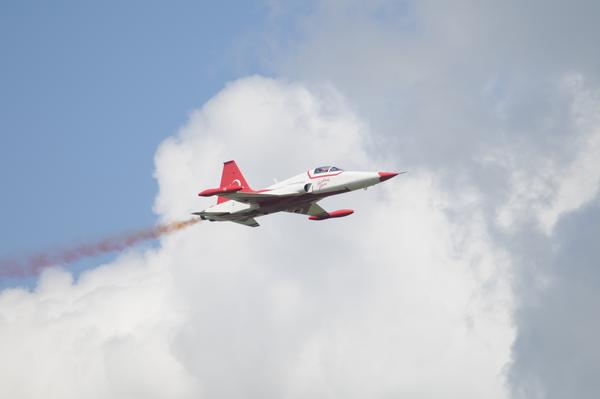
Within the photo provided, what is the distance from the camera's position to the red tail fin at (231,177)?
313 feet

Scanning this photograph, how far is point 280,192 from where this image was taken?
91.2 meters

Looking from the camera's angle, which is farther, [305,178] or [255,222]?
[255,222]

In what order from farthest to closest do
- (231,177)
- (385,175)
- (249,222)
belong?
(249,222), (231,177), (385,175)

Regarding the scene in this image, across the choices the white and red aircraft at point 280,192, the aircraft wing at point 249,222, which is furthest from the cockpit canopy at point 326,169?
the aircraft wing at point 249,222

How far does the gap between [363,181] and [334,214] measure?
8.61 m

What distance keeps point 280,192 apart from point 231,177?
641cm

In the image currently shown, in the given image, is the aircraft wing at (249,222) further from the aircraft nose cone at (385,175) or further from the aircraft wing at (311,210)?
the aircraft nose cone at (385,175)

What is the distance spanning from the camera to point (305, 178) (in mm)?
91125

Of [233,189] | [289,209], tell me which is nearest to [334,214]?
[289,209]

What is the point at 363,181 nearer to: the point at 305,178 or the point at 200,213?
the point at 305,178

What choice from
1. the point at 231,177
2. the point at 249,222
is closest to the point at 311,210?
the point at 249,222

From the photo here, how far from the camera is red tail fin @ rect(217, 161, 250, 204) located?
95.4 metres

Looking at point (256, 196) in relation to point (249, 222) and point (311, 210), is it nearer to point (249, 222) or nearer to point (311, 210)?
point (249, 222)

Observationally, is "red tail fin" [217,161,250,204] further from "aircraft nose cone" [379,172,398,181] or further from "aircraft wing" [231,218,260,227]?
"aircraft nose cone" [379,172,398,181]
